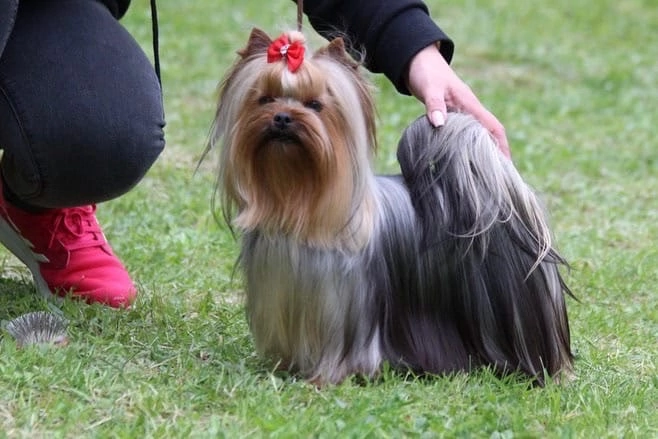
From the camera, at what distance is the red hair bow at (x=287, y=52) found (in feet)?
8.54

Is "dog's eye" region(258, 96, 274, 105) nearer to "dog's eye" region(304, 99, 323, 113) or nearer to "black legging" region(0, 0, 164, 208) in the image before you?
"dog's eye" region(304, 99, 323, 113)

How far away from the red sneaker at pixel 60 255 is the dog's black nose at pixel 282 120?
105 centimetres

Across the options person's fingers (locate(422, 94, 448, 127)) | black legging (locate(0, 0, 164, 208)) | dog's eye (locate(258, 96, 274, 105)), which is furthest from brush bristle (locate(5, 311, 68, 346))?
person's fingers (locate(422, 94, 448, 127))

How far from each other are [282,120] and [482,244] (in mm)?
560

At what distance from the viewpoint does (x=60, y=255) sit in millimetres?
3508

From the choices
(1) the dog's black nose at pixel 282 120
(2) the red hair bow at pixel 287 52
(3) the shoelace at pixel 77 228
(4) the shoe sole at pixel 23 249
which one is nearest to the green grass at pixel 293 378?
(4) the shoe sole at pixel 23 249

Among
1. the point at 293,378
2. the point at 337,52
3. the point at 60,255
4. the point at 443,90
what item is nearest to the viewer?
the point at 337,52

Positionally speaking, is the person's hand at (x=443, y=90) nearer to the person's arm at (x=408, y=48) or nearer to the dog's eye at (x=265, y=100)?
the person's arm at (x=408, y=48)

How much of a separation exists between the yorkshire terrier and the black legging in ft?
1.58

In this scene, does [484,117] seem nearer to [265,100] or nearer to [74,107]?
[265,100]

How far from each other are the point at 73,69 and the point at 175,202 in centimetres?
166

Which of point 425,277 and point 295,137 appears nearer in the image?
point 295,137

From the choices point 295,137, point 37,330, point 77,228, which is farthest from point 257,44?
point 77,228

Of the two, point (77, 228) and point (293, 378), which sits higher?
point (293, 378)
